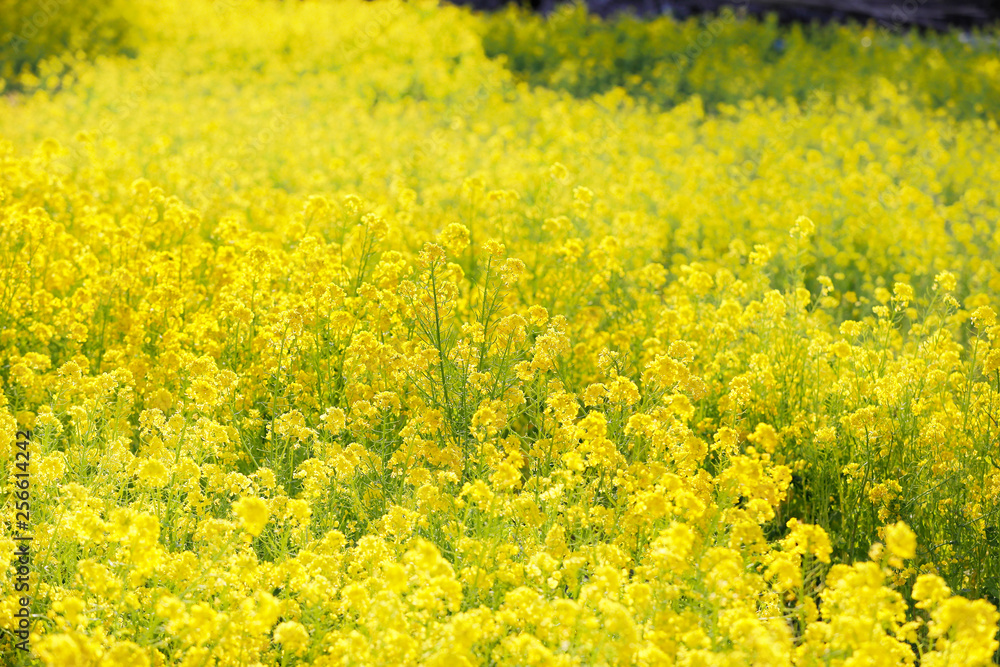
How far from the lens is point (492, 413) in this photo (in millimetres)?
3131

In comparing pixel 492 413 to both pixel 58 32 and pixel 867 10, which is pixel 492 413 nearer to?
pixel 58 32

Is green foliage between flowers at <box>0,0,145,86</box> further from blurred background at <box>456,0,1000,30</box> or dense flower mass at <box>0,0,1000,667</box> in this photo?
blurred background at <box>456,0,1000,30</box>

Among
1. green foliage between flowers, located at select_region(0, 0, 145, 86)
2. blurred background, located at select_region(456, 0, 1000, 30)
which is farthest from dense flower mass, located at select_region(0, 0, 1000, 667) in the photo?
blurred background, located at select_region(456, 0, 1000, 30)

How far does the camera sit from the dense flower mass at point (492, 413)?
249 centimetres

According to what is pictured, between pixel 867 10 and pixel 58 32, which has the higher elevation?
pixel 867 10

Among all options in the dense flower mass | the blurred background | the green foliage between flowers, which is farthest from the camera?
the blurred background

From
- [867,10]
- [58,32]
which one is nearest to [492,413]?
[58,32]

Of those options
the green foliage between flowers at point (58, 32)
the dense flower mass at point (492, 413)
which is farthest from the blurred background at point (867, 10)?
the dense flower mass at point (492, 413)

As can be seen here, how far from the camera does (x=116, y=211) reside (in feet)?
19.3

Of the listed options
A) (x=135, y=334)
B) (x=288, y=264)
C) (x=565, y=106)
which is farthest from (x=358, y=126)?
(x=135, y=334)

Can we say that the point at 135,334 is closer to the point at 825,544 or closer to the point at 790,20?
the point at 825,544

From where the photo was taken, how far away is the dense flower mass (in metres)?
2.49

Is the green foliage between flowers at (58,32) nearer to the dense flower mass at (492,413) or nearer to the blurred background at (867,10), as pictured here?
the dense flower mass at (492,413)

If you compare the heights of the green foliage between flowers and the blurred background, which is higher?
the blurred background
